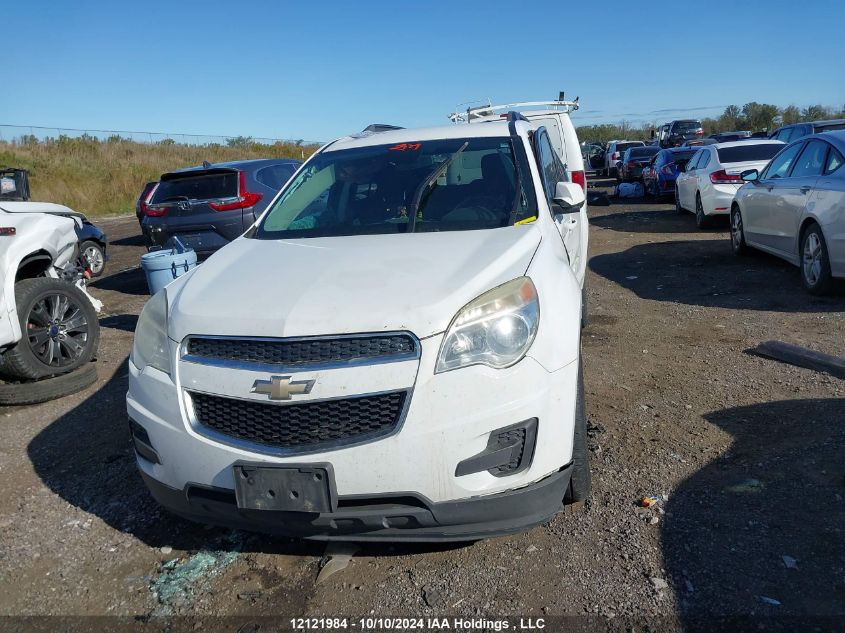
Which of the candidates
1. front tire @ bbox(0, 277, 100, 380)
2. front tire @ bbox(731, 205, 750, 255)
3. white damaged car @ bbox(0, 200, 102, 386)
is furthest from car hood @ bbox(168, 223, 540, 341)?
front tire @ bbox(731, 205, 750, 255)

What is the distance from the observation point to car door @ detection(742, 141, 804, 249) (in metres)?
8.27

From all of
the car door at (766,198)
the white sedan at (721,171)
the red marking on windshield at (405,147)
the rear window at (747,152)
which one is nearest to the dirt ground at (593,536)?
the red marking on windshield at (405,147)

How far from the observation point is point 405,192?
4.34 meters

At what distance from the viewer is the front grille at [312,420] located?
2.72 metres

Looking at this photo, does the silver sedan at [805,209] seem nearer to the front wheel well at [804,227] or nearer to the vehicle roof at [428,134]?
the front wheel well at [804,227]

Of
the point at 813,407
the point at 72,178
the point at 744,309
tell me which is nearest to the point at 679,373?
the point at 813,407

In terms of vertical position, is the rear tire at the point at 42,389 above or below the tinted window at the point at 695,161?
below

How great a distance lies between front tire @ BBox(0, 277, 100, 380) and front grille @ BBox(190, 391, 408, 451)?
346cm

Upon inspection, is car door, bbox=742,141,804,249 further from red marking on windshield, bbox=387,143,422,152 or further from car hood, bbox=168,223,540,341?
car hood, bbox=168,223,540,341

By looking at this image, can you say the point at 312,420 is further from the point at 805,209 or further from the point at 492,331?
the point at 805,209

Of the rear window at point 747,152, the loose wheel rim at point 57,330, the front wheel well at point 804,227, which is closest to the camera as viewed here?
the loose wheel rim at point 57,330

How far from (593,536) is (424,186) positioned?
7.18 ft

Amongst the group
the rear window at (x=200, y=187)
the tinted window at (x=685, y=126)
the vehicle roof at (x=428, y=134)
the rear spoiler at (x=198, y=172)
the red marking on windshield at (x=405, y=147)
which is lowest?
the rear window at (x=200, y=187)

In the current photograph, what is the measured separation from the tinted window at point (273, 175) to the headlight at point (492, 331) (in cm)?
723
